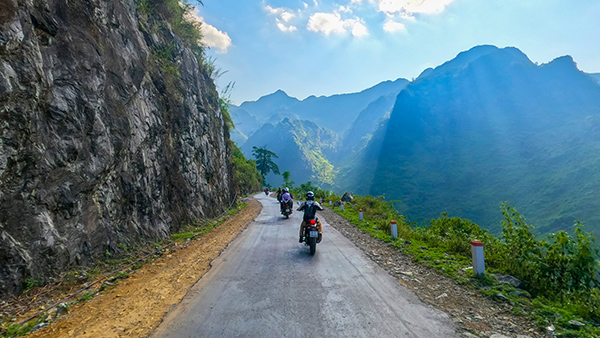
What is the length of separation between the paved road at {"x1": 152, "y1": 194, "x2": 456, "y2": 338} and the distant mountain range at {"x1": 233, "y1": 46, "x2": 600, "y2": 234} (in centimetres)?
5589

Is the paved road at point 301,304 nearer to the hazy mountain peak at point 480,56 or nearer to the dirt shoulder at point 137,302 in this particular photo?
→ the dirt shoulder at point 137,302

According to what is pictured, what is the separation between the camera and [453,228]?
11.2 m

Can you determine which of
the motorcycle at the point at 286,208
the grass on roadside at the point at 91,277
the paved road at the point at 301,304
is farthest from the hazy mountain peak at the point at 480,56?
the grass on roadside at the point at 91,277

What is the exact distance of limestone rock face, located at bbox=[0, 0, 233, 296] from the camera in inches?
196

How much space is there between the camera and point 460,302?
4.54 metres

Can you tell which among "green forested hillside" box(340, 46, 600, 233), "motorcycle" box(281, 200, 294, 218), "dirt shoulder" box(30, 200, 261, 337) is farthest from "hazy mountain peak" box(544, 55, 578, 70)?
"dirt shoulder" box(30, 200, 261, 337)

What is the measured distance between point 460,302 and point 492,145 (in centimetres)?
12193

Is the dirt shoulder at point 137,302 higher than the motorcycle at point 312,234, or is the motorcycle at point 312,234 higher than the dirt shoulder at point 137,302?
the motorcycle at point 312,234

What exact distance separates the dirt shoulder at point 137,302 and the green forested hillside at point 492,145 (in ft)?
193

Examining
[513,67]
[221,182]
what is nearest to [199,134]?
[221,182]

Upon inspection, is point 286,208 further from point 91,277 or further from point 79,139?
point 79,139

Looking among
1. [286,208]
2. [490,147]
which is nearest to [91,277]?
[286,208]

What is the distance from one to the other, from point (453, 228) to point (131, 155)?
44.3ft

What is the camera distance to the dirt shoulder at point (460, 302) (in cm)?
366
